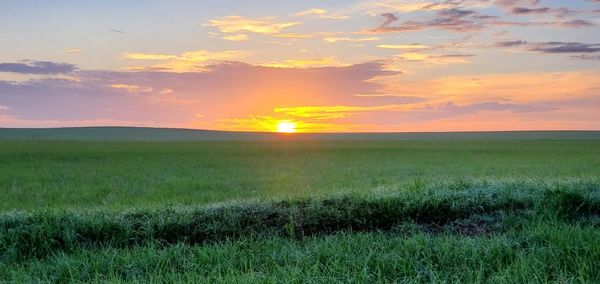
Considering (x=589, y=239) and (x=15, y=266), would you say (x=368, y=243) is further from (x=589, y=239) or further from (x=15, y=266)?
(x=15, y=266)

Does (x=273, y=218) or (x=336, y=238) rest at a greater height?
(x=273, y=218)

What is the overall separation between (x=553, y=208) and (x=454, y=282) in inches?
153

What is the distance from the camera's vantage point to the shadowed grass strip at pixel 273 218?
7281mm

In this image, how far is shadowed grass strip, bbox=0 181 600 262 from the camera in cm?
728

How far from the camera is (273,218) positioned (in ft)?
26.1

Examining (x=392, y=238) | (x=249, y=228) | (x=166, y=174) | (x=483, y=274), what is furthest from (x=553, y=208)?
(x=166, y=174)

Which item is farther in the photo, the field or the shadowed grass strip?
the shadowed grass strip

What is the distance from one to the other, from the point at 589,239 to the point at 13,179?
18.4 meters

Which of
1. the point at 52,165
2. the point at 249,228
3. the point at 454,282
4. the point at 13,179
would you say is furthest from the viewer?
the point at 52,165

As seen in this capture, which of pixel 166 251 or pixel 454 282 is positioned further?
pixel 166 251

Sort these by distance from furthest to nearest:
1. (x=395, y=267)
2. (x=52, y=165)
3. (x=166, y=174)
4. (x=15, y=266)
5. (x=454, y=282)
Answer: (x=52, y=165) < (x=166, y=174) < (x=15, y=266) < (x=395, y=267) < (x=454, y=282)

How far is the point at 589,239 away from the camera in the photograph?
662 centimetres

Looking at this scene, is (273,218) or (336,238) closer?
(336,238)

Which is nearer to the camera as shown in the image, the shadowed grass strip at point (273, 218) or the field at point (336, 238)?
the field at point (336, 238)
